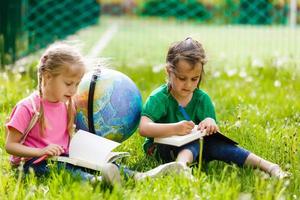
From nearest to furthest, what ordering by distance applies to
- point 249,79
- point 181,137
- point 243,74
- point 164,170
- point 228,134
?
point 164,170 < point 181,137 < point 228,134 < point 249,79 < point 243,74

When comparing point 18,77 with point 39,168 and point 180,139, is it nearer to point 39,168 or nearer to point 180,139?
point 39,168

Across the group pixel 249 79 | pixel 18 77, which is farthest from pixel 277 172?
pixel 249 79

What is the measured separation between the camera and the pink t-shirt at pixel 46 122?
4.03m

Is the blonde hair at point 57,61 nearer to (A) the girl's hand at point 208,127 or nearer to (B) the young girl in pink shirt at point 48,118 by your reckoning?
(B) the young girl in pink shirt at point 48,118

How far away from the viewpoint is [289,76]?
7.36 meters

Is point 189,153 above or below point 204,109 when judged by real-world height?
below

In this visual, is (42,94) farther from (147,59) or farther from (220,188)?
(147,59)

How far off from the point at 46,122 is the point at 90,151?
0.32 metres

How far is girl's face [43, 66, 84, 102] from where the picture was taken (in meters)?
4.10

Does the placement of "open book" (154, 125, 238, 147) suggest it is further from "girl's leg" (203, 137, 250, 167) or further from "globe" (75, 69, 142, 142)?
"globe" (75, 69, 142, 142)

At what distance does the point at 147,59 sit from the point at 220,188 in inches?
237

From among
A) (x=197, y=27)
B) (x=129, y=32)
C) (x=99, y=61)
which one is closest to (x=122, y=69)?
(x=99, y=61)

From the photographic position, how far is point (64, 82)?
411 centimetres

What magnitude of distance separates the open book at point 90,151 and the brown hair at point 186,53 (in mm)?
646
